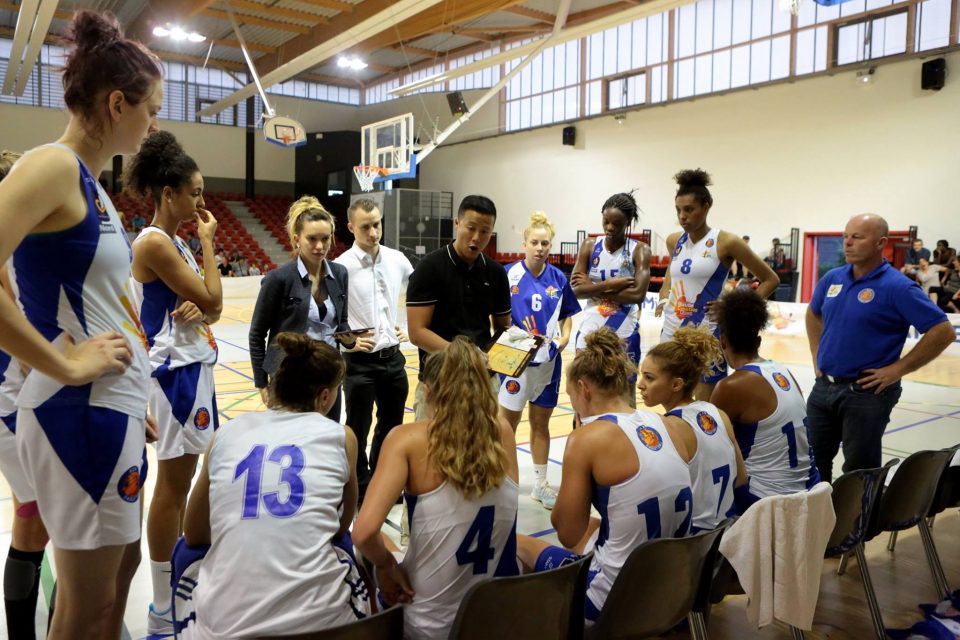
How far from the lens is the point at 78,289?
1.61m

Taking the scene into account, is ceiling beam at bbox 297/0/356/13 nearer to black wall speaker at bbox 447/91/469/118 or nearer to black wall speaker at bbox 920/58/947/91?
black wall speaker at bbox 447/91/469/118

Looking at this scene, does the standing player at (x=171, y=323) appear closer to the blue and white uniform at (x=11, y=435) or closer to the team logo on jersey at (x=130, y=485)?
the blue and white uniform at (x=11, y=435)

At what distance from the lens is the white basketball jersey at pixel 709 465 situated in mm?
2629

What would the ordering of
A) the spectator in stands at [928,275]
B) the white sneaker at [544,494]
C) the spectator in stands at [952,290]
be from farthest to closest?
the spectator in stands at [928,275], the spectator in stands at [952,290], the white sneaker at [544,494]

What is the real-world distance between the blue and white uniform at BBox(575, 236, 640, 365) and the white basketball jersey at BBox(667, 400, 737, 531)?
212 centimetres

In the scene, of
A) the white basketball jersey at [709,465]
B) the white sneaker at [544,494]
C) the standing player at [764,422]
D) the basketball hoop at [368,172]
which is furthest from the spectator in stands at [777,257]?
the white basketball jersey at [709,465]

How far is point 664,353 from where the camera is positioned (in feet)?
9.37

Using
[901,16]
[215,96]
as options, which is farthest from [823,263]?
[215,96]

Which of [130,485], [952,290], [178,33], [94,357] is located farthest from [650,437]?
[178,33]

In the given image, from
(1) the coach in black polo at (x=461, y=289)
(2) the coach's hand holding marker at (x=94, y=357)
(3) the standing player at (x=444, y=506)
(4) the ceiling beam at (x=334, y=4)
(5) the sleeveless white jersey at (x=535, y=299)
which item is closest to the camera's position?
(2) the coach's hand holding marker at (x=94, y=357)

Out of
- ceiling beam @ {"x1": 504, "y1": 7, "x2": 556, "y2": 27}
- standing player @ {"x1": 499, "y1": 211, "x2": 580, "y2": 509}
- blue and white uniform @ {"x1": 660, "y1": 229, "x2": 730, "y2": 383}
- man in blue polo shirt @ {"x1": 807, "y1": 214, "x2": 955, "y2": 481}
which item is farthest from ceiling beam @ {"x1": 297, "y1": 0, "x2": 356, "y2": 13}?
man in blue polo shirt @ {"x1": 807, "y1": 214, "x2": 955, "y2": 481}

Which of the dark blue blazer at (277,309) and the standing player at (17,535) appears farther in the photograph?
the dark blue blazer at (277,309)

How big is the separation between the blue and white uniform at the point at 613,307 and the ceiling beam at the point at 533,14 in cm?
1497

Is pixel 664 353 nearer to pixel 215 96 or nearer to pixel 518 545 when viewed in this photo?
pixel 518 545
